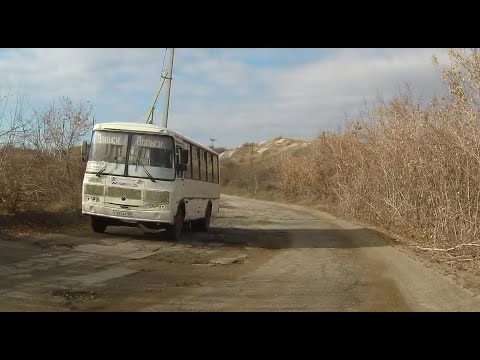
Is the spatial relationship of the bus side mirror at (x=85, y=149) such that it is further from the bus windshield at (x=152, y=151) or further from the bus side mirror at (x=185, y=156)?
the bus side mirror at (x=185, y=156)

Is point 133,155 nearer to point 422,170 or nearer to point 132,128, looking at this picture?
point 132,128

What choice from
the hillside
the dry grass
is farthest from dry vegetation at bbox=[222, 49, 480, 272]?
the hillside

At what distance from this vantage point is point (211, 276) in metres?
10.1

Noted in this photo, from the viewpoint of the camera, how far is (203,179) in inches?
723

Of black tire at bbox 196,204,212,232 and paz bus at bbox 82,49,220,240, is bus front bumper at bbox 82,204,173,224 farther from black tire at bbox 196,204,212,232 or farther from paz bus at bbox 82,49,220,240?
black tire at bbox 196,204,212,232

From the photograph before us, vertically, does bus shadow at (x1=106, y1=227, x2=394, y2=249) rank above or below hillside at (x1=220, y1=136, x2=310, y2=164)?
below

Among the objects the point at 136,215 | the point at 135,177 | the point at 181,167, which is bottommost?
the point at 136,215

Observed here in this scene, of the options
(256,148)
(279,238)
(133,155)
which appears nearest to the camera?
(133,155)

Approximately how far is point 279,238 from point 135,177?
19.8ft

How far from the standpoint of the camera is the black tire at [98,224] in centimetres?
1514

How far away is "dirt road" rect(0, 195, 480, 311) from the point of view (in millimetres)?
7555

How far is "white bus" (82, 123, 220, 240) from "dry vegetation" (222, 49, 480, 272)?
7113 millimetres

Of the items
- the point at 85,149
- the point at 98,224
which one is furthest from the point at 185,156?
the point at 98,224
